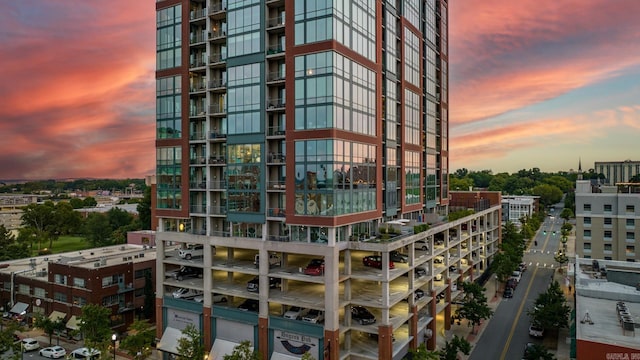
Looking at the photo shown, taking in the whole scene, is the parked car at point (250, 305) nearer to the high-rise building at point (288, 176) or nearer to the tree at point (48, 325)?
the high-rise building at point (288, 176)

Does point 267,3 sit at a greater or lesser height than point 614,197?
greater

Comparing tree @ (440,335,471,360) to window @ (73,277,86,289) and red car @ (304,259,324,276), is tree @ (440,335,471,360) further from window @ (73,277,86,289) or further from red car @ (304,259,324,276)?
window @ (73,277,86,289)

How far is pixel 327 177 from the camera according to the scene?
1567 inches

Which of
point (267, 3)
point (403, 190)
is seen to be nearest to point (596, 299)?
point (403, 190)

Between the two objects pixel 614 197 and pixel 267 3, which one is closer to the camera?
pixel 267 3

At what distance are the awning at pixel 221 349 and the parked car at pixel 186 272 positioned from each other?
10.3 meters

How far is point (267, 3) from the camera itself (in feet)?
143

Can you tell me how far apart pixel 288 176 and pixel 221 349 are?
2034cm

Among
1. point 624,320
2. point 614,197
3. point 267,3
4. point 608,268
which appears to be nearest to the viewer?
point 624,320

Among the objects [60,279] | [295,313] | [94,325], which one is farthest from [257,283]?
[60,279]

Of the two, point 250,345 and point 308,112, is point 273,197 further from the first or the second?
point 250,345

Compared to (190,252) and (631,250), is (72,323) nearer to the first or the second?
(190,252)

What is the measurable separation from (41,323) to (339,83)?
156 ft

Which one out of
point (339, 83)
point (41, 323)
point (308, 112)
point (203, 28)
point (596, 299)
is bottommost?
point (41, 323)
